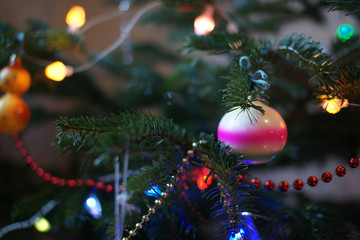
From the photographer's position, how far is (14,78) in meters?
0.48

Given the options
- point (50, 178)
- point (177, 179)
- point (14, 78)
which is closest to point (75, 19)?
point (14, 78)

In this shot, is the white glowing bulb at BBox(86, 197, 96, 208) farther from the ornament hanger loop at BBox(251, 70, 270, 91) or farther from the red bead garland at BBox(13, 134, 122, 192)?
the ornament hanger loop at BBox(251, 70, 270, 91)

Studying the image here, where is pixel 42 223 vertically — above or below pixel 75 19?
below

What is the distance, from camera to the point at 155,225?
395mm

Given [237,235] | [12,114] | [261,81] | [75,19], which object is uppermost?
[75,19]

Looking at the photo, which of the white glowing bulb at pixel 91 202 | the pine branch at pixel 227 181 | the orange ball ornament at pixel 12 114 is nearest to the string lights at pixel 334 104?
the pine branch at pixel 227 181

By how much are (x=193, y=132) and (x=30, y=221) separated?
0.31 m

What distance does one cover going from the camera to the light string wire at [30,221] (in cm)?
47

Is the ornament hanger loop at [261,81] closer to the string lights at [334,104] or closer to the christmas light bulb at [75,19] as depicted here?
the string lights at [334,104]

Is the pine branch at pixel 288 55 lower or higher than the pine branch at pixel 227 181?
higher

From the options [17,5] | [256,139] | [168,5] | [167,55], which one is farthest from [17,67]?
[17,5]

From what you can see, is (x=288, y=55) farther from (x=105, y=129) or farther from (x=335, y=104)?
(x=105, y=129)

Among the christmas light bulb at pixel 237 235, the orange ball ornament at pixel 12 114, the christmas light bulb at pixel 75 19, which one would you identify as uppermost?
the christmas light bulb at pixel 75 19

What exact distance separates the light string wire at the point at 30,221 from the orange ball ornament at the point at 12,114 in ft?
0.44
